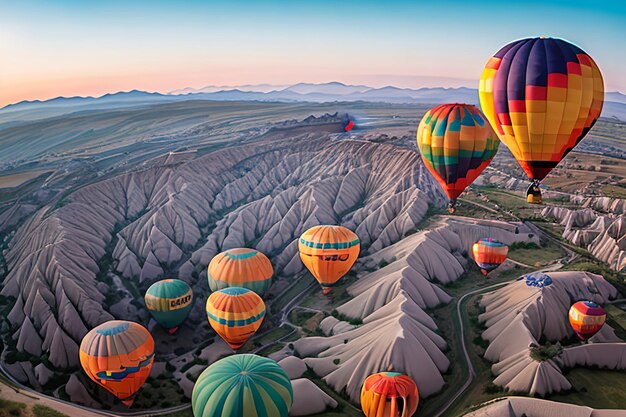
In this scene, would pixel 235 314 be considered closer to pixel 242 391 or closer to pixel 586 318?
pixel 242 391

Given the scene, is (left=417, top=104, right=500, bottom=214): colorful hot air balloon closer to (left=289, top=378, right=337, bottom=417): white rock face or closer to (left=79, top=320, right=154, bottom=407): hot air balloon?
(left=289, top=378, right=337, bottom=417): white rock face

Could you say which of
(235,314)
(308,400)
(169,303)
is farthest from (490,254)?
(169,303)

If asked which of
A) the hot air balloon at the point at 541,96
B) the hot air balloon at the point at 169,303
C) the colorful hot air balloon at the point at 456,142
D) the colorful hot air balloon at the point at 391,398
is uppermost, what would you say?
the hot air balloon at the point at 541,96

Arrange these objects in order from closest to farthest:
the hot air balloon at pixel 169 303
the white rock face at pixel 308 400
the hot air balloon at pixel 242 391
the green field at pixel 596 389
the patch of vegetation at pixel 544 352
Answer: the hot air balloon at pixel 242 391
the green field at pixel 596 389
the patch of vegetation at pixel 544 352
the white rock face at pixel 308 400
the hot air balloon at pixel 169 303

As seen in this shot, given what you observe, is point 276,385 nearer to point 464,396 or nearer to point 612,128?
point 464,396

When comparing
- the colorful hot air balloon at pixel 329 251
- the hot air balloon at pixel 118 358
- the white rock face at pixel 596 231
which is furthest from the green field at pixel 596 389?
the hot air balloon at pixel 118 358

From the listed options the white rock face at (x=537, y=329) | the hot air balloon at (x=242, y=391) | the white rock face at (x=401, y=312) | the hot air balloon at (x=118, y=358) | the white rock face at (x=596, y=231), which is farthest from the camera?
the white rock face at (x=596, y=231)

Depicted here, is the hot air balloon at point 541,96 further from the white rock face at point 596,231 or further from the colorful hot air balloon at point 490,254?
the white rock face at point 596,231
